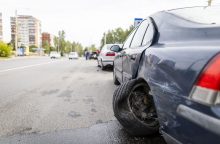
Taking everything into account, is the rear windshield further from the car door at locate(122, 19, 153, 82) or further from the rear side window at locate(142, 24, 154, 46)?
the car door at locate(122, 19, 153, 82)

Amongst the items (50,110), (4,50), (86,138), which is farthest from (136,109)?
(4,50)

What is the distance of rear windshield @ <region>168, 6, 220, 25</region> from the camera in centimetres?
261

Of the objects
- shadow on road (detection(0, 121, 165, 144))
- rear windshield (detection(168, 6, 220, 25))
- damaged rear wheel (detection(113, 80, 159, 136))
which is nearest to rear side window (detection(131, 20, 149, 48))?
rear windshield (detection(168, 6, 220, 25))

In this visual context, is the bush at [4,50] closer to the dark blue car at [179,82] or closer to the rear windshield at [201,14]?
the dark blue car at [179,82]

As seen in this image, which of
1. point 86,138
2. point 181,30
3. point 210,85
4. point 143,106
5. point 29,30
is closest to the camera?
point 210,85

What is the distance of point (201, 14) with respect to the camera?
2896mm

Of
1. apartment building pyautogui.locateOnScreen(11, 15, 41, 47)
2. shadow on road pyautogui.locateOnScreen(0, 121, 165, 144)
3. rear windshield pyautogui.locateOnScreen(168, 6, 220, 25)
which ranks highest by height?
apartment building pyautogui.locateOnScreen(11, 15, 41, 47)

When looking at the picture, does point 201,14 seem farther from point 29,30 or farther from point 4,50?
point 29,30

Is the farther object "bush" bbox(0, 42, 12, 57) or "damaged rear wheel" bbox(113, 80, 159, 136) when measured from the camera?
"bush" bbox(0, 42, 12, 57)

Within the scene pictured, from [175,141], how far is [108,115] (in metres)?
2.44

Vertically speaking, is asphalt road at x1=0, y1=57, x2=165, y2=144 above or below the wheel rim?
below

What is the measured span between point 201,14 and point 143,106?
1181 mm

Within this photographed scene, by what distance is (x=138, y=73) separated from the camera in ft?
10.4

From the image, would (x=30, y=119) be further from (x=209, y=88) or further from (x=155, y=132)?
(x=209, y=88)
